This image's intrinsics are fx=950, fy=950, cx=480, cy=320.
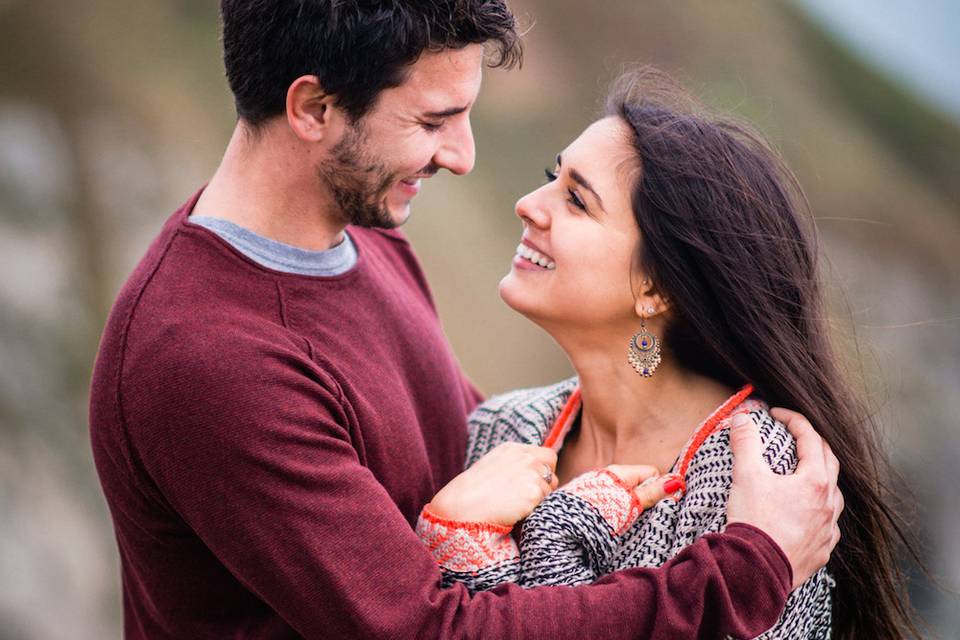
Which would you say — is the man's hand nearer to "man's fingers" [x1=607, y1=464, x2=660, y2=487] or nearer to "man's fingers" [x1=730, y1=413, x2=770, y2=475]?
"man's fingers" [x1=730, y1=413, x2=770, y2=475]

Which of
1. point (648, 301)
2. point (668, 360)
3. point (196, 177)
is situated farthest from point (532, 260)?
point (196, 177)

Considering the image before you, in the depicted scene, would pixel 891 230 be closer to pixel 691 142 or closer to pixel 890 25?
pixel 890 25

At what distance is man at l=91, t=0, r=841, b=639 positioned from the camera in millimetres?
1536

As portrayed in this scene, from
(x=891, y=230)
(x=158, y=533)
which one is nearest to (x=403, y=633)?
(x=158, y=533)

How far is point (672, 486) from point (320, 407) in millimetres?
695

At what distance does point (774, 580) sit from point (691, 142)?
87 centimetres

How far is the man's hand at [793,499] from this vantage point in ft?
5.35

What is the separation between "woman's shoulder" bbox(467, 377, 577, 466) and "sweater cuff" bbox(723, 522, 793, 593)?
0.60m

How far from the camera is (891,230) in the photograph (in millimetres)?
4191

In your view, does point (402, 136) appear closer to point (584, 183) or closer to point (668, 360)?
point (584, 183)

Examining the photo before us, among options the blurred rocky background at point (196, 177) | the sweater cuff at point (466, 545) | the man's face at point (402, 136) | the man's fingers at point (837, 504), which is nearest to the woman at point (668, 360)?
the sweater cuff at point (466, 545)

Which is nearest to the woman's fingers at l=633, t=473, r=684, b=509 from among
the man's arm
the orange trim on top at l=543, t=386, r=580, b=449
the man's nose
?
the man's arm

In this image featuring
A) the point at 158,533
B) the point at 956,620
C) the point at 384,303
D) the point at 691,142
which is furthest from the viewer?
the point at 956,620

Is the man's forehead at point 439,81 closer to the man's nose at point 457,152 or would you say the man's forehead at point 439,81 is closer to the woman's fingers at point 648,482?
the man's nose at point 457,152
